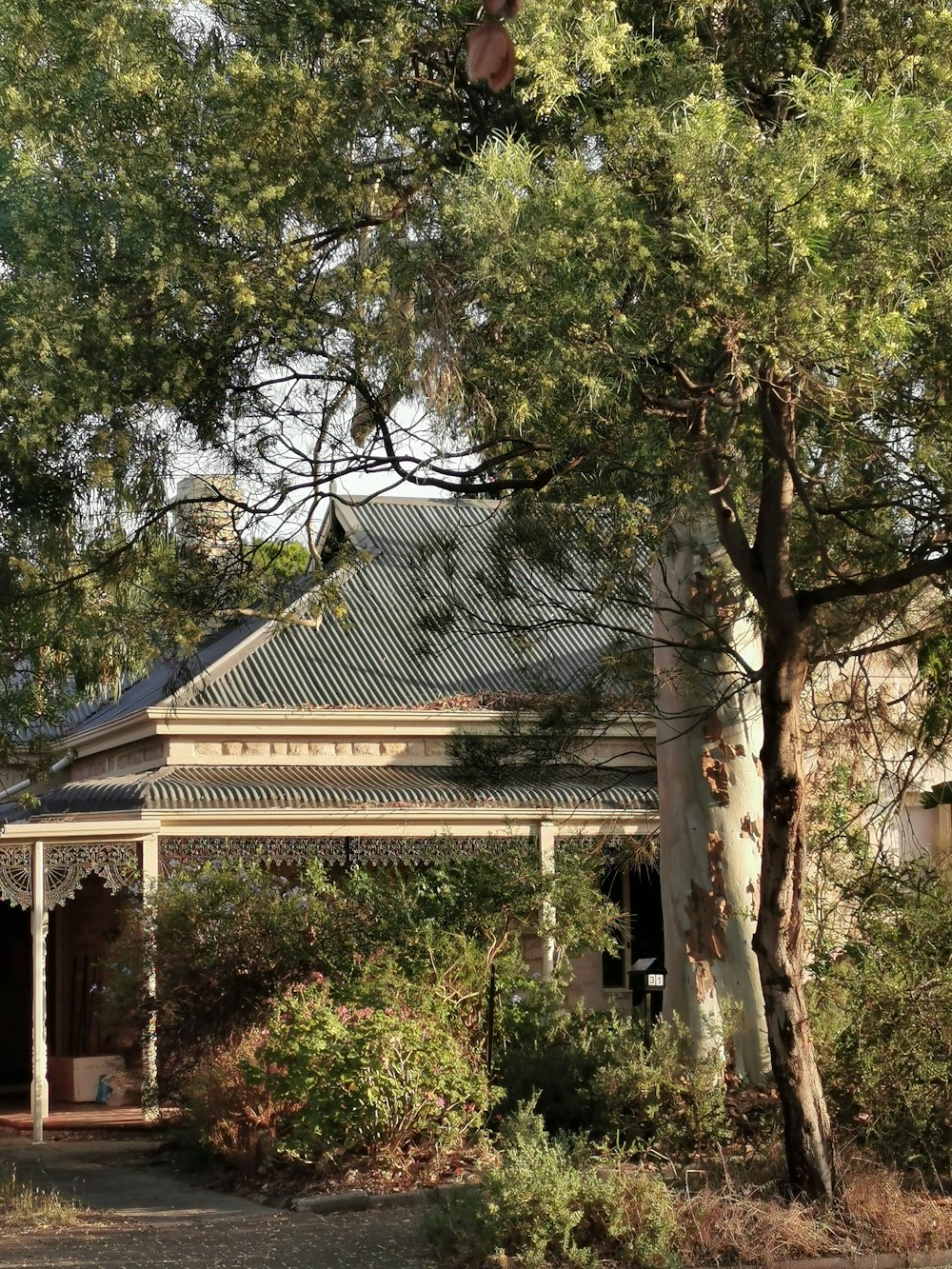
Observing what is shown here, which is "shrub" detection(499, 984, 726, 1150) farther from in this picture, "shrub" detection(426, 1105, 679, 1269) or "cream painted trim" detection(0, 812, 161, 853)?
"cream painted trim" detection(0, 812, 161, 853)

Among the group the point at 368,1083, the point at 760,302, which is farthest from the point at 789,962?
the point at 368,1083

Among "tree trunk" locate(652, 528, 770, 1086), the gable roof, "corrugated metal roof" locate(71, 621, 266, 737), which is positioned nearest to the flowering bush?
"tree trunk" locate(652, 528, 770, 1086)

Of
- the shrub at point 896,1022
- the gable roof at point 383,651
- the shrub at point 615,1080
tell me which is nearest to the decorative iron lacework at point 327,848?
the gable roof at point 383,651

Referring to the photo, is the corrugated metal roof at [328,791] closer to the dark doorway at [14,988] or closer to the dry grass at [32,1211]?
the dry grass at [32,1211]

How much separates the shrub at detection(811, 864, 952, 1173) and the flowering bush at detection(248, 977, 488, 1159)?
7.68ft

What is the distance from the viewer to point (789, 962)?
7.64 m

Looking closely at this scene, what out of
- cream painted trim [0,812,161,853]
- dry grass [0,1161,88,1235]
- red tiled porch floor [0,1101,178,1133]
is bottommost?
red tiled porch floor [0,1101,178,1133]

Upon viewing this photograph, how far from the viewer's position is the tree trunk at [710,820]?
10.6 meters

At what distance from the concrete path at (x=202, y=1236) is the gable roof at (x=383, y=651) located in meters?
7.79

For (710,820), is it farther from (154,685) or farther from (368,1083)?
(154,685)

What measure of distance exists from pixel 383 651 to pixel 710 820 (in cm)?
907

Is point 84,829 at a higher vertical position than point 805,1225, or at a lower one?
Result: higher

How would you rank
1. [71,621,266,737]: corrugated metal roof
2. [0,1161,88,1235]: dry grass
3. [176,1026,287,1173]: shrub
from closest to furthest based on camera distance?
[0,1161,88,1235]: dry grass
[176,1026,287,1173]: shrub
[71,621,266,737]: corrugated metal roof

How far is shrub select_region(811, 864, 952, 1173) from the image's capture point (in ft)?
27.9
